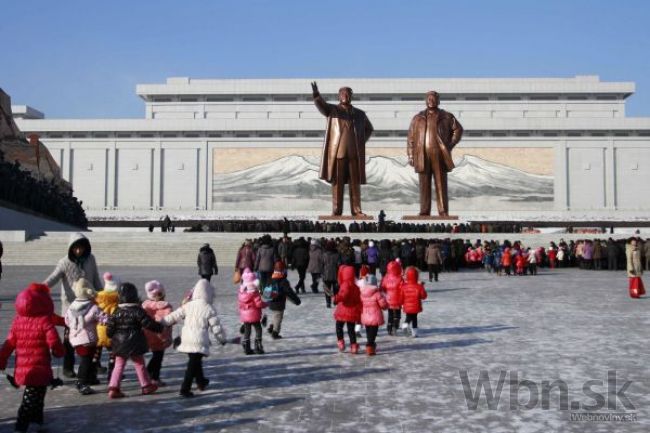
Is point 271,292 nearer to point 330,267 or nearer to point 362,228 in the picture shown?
point 330,267

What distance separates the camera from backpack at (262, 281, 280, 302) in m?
6.14

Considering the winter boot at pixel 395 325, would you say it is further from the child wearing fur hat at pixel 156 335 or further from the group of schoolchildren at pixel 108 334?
the child wearing fur hat at pixel 156 335

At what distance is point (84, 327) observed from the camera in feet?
14.1

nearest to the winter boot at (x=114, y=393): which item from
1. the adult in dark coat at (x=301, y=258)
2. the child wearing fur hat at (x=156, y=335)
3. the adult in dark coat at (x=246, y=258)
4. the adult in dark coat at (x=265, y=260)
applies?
the child wearing fur hat at (x=156, y=335)

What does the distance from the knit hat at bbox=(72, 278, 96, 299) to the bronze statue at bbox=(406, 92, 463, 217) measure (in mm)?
17347

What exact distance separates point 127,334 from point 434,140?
17.8 meters

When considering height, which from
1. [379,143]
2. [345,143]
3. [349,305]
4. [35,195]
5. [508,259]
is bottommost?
[349,305]

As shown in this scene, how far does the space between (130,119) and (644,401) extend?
39.4 meters

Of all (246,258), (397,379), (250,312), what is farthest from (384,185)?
(397,379)

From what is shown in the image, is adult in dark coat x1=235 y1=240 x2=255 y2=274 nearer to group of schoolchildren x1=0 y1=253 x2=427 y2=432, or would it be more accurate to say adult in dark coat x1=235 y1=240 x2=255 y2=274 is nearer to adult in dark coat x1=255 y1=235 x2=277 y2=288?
adult in dark coat x1=255 y1=235 x2=277 y2=288

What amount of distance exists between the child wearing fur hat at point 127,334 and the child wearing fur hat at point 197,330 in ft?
0.56

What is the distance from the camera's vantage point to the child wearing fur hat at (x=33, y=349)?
3445mm

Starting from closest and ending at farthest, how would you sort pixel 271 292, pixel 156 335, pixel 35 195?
pixel 156 335, pixel 271 292, pixel 35 195

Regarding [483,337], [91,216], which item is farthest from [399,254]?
[91,216]
